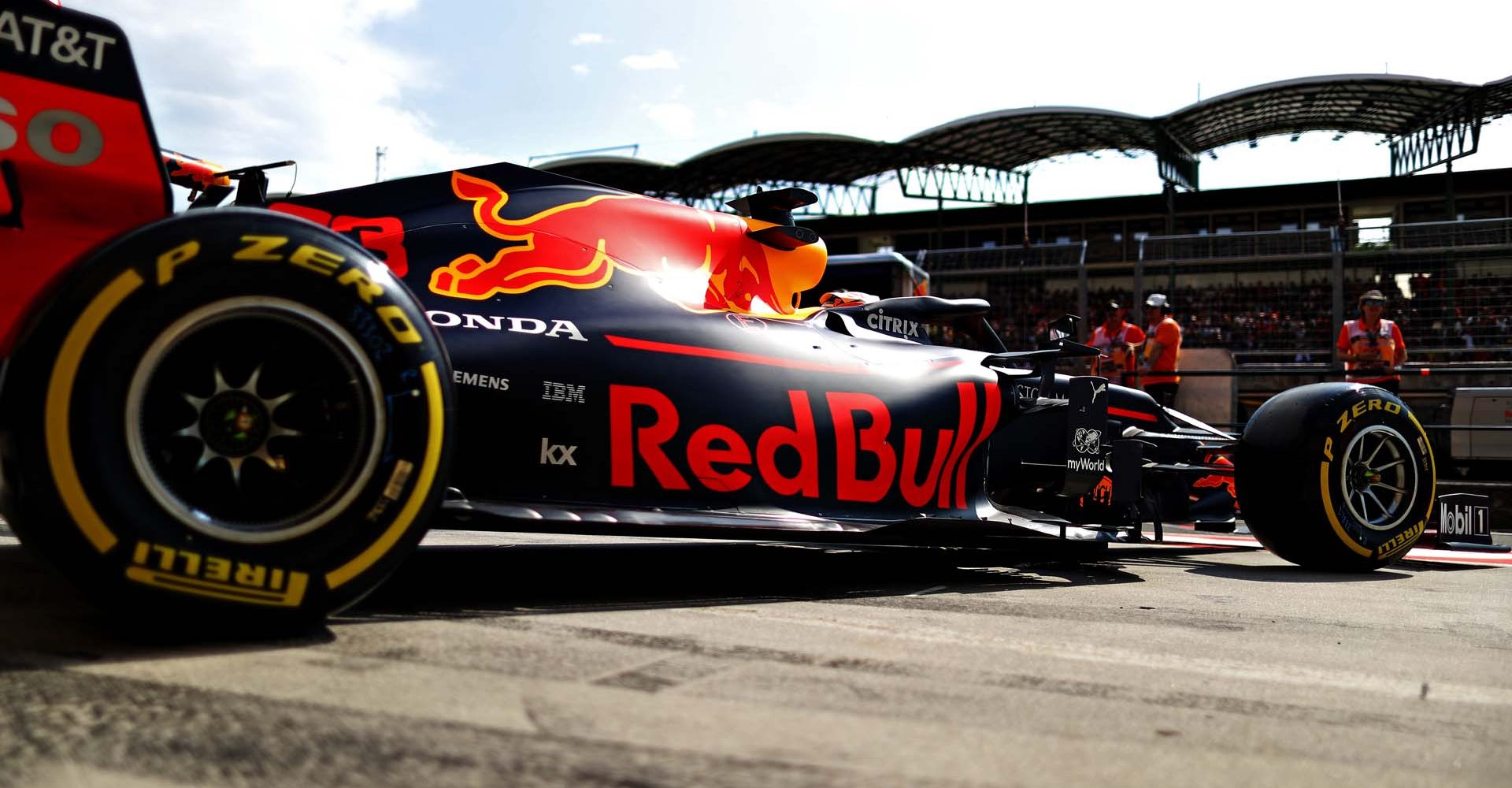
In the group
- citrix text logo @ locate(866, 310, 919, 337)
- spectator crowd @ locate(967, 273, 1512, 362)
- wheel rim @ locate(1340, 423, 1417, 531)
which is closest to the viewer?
citrix text logo @ locate(866, 310, 919, 337)

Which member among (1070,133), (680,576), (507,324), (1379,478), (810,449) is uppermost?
(1070,133)

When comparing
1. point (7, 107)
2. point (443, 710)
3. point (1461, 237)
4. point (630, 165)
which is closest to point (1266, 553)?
point (443, 710)

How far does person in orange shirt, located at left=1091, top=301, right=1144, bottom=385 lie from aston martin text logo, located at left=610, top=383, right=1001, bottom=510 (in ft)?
24.9

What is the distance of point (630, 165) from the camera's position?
4000cm

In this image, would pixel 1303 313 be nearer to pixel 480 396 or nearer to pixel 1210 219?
pixel 1210 219

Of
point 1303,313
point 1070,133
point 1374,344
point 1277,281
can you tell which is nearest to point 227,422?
point 1374,344

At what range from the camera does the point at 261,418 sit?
241 centimetres

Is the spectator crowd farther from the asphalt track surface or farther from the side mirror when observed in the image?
the asphalt track surface

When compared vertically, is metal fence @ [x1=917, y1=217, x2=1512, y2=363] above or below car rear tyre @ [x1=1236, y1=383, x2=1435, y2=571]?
above

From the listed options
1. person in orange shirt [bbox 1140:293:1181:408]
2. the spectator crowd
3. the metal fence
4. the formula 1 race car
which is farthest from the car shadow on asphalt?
the metal fence

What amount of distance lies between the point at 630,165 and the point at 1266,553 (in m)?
35.5

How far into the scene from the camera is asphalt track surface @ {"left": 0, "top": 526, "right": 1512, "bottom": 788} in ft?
5.33

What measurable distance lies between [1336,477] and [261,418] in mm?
4796

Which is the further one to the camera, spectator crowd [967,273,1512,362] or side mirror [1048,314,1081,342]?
spectator crowd [967,273,1512,362]
